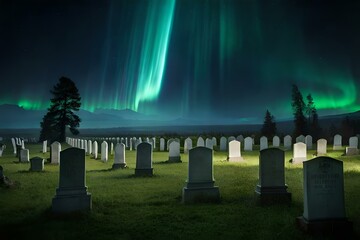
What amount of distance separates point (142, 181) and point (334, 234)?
331 inches

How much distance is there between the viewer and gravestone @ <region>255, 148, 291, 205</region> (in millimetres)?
9688

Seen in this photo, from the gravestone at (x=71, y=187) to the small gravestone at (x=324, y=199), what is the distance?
5.55 m

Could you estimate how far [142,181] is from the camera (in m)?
13.9

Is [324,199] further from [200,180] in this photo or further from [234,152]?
[234,152]

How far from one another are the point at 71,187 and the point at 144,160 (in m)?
6.33

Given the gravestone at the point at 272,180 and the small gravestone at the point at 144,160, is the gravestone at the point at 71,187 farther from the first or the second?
the small gravestone at the point at 144,160

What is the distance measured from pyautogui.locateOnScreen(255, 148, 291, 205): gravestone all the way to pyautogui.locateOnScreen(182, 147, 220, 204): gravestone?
1.37 meters

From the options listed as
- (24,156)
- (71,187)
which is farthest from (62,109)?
(71,187)

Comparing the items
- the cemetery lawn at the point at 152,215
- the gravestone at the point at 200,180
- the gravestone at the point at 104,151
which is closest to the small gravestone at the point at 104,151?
the gravestone at the point at 104,151

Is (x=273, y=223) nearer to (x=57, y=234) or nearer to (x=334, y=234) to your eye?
(x=334, y=234)

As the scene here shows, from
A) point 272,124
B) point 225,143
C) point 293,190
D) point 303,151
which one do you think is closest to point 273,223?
point 293,190

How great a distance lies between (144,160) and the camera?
15.3 m

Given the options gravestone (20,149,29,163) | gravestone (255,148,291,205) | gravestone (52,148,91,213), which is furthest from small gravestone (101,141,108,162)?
gravestone (255,148,291,205)

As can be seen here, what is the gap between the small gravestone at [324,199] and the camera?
7.02 metres
